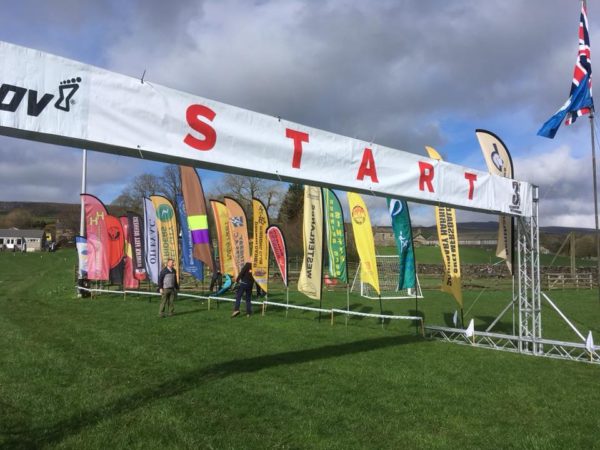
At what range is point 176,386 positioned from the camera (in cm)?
638

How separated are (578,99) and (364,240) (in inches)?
235

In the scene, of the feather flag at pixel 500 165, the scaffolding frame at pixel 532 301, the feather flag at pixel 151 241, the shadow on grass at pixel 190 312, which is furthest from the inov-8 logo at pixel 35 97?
the feather flag at pixel 151 241

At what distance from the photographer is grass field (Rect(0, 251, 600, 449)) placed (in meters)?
4.78

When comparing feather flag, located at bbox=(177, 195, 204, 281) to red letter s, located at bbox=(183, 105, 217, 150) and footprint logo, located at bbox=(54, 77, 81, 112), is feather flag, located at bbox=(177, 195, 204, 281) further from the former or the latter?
footprint logo, located at bbox=(54, 77, 81, 112)

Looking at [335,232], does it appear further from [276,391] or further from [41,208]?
[41,208]

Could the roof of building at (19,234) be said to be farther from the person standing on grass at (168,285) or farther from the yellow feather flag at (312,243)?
the yellow feather flag at (312,243)

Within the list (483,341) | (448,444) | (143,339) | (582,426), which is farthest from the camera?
(483,341)

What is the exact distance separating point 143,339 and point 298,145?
20.2ft

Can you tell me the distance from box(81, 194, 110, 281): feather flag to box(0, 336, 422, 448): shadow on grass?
1215cm

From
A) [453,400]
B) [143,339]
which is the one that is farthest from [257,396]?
[143,339]

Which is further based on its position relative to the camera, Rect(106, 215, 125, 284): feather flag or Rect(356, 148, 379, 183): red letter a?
Rect(106, 215, 125, 284): feather flag

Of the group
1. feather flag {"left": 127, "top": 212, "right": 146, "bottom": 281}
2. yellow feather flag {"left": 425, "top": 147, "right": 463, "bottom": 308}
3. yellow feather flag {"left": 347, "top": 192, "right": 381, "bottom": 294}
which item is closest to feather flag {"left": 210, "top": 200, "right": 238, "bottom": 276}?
feather flag {"left": 127, "top": 212, "right": 146, "bottom": 281}

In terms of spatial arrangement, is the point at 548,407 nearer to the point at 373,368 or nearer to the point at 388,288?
the point at 373,368

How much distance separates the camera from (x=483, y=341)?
446 inches
